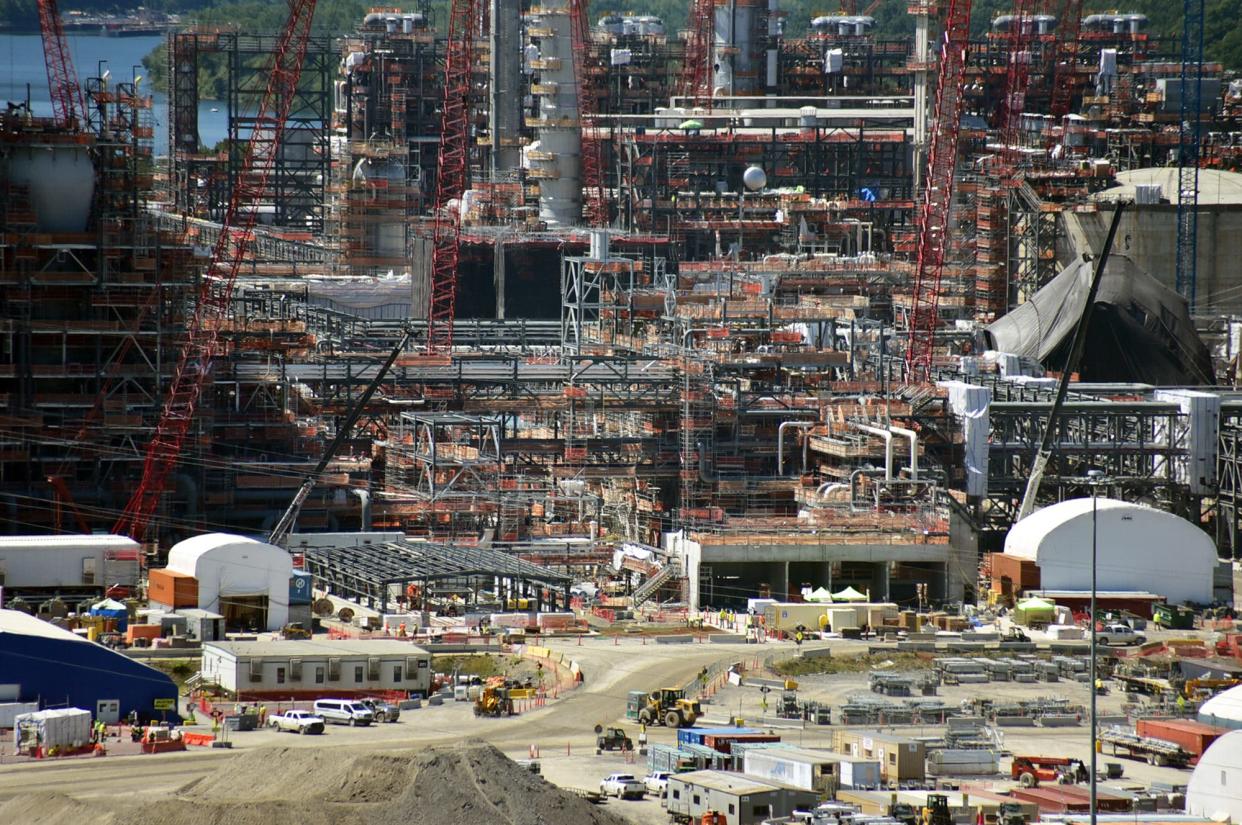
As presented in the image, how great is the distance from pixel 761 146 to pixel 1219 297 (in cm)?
3546

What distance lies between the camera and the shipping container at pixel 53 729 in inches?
2037

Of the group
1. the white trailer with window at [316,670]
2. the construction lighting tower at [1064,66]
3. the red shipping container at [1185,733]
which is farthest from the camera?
the construction lighting tower at [1064,66]

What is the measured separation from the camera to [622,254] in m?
138

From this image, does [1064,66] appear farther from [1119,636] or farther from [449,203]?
[1119,636]

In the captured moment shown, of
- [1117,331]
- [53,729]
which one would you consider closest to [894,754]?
[53,729]

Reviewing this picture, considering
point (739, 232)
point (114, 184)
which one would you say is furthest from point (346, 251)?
point (114, 184)

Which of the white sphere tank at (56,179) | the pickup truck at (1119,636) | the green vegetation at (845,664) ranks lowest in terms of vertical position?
the pickup truck at (1119,636)

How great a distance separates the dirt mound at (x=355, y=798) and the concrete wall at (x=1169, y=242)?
74.0 m

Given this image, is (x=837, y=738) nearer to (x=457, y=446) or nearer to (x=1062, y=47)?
(x=457, y=446)

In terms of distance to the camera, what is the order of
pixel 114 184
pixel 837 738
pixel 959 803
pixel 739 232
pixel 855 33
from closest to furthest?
pixel 959 803
pixel 837 738
pixel 114 184
pixel 739 232
pixel 855 33

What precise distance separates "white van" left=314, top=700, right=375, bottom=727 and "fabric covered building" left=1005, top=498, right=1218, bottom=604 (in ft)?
79.0

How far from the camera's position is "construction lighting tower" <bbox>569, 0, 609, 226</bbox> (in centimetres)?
14075

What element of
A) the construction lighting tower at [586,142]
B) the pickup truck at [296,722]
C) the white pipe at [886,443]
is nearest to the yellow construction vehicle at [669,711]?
the pickup truck at [296,722]

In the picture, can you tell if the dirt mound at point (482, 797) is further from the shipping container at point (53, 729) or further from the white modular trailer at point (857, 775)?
the shipping container at point (53, 729)
